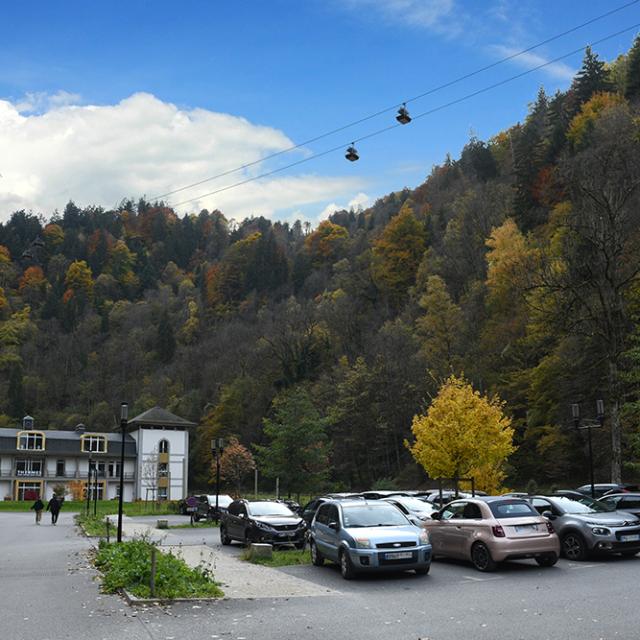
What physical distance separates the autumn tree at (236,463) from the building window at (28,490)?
66.5 ft

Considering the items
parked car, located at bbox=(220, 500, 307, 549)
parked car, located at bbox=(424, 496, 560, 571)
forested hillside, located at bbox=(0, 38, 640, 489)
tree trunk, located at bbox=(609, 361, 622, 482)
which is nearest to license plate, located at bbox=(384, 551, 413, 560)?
parked car, located at bbox=(424, 496, 560, 571)

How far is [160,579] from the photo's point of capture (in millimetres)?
12547

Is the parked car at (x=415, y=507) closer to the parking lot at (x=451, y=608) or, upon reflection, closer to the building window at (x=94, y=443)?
the parking lot at (x=451, y=608)

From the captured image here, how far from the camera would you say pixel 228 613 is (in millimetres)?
11016

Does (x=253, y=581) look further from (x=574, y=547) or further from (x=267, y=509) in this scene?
(x=267, y=509)

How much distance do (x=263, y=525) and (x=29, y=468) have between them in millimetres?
66998

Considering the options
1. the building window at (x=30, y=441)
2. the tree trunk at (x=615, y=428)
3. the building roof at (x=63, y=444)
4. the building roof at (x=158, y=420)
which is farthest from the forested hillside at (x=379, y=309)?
the building window at (x=30, y=441)

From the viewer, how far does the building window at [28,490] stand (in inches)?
3132

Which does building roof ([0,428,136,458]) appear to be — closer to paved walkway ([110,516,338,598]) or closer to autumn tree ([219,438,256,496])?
autumn tree ([219,438,256,496])

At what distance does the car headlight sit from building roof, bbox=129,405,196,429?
233 feet

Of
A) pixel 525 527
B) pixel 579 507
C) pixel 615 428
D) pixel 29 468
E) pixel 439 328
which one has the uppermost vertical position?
pixel 439 328

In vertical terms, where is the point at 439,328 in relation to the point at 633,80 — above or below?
below

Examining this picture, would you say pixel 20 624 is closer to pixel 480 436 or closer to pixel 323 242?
pixel 480 436

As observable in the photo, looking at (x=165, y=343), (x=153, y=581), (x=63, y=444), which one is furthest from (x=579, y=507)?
(x=165, y=343)
